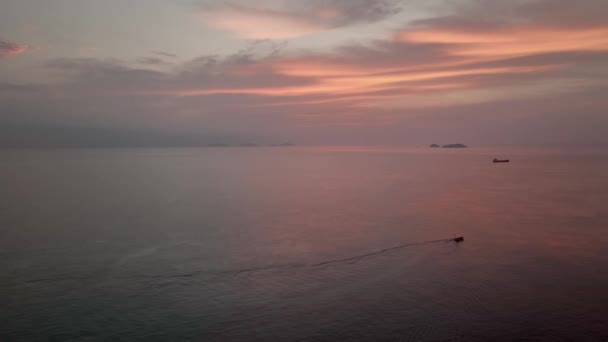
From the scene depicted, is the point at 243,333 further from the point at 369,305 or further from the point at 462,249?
the point at 462,249

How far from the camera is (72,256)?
29.6m

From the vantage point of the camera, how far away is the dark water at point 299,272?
19484mm

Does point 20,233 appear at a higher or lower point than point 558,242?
higher

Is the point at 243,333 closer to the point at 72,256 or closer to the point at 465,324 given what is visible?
the point at 465,324

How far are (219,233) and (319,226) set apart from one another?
962cm

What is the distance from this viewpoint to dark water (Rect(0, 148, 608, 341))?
19.5 metres

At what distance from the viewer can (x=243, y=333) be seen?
62.2 feet

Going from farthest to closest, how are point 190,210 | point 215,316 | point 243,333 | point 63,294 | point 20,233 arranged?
point 190,210 → point 20,233 → point 63,294 → point 215,316 → point 243,333

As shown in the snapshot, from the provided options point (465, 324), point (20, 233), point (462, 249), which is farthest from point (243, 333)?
point (20, 233)

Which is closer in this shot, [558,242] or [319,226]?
[558,242]

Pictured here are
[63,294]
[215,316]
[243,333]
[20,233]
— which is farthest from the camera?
[20,233]

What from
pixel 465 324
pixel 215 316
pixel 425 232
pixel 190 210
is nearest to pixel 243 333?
Result: pixel 215 316

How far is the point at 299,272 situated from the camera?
26906 mm

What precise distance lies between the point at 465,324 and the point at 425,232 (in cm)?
1881
